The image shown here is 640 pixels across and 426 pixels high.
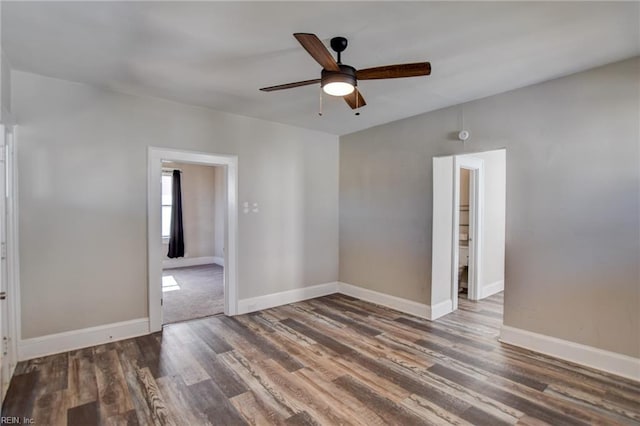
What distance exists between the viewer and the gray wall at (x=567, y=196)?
8.91 ft

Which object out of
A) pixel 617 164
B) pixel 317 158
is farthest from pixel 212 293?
pixel 617 164

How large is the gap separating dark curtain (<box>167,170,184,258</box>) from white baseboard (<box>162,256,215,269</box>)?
0.43ft

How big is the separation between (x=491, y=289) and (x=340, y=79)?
4.63 meters

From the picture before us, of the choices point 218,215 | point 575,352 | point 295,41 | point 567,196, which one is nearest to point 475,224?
point 567,196

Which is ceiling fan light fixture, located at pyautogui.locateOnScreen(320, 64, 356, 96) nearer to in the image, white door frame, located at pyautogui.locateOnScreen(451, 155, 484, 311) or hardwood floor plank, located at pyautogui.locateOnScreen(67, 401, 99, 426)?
hardwood floor plank, located at pyautogui.locateOnScreen(67, 401, 99, 426)

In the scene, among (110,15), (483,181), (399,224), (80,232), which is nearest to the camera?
(110,15)

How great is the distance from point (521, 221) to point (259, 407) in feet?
9.88

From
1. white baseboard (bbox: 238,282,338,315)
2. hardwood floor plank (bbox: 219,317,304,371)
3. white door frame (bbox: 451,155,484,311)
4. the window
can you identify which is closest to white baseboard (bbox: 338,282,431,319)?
white baseboard (bbox: 238,282,338,315)

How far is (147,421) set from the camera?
2.17 meters

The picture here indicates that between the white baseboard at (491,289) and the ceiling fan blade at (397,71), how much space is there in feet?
13.3

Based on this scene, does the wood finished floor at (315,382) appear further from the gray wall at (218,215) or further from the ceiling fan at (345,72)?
the gray wall at (218,215)

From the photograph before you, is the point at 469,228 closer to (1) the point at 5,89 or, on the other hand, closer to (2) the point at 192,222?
(1) the point at 5,89

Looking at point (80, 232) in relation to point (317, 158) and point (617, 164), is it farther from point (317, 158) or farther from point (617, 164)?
point (617, 164)

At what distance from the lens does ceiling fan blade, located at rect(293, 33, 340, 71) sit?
5.88 feet
